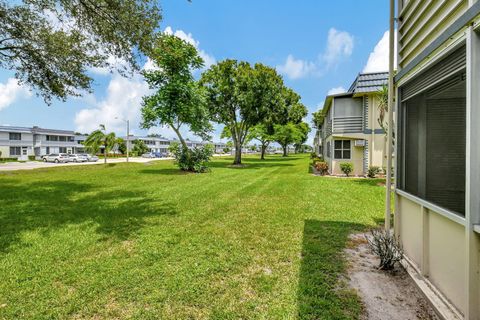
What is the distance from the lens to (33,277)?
142 inches

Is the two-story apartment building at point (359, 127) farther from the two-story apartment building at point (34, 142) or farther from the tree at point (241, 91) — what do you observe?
the two-story apartment building at point (34, 142)

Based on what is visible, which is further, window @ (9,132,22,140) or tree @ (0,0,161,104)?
window @ (9,132,22,140)

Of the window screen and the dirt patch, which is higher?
the window screen

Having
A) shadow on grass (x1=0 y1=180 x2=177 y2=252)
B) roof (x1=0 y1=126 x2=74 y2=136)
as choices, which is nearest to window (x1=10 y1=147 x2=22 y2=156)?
roof (x1=0 y1=126 x2=74 y2=136)

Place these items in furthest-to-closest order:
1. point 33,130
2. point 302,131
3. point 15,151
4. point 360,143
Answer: point 33,130, point 15,151, point 302,131, point 360,143

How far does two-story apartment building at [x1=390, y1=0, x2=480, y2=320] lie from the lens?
2289mm

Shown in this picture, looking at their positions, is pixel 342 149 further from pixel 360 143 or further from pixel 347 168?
pixel 347 168

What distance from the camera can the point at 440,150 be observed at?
3.33 meters

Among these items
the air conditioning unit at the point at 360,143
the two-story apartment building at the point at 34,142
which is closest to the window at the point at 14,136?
the two-story apartment building at the point at 34,142

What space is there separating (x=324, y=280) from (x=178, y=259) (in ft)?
7.46

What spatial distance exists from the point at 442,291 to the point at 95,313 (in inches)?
152

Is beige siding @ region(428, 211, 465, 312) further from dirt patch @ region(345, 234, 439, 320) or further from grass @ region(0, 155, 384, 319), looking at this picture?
grass @ region(0, 155, 384, 319)

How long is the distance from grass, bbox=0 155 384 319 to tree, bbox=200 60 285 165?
707 inches

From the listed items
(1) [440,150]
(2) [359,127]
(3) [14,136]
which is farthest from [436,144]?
(3) [14,136]
